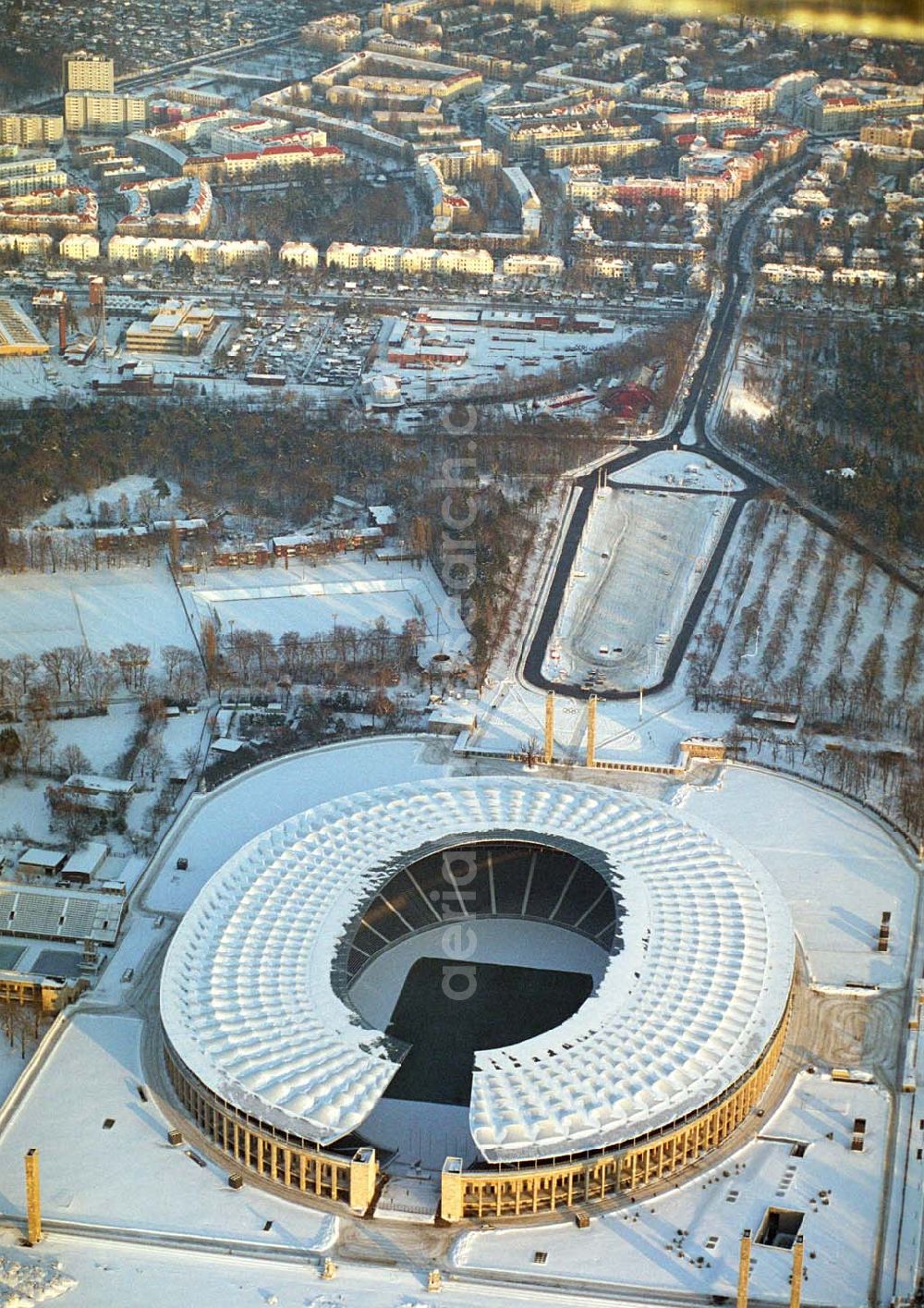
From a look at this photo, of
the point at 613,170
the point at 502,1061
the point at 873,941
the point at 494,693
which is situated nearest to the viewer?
the point at 502,1061

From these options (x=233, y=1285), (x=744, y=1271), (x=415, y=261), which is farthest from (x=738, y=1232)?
(x=415, y=261)

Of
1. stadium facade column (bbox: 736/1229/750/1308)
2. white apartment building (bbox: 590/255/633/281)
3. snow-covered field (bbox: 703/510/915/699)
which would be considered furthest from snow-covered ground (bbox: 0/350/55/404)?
stadium facade column (bbox: 736/1229/750/1308)

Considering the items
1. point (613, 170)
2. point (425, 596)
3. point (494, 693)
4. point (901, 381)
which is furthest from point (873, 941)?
point (613, 170)

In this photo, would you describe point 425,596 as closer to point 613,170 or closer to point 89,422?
point 89,422

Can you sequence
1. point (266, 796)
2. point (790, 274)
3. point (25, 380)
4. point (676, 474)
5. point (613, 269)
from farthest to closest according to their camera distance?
point (613, 269) → point (790, 274) → point (25, 380) → point (676, 474) → point (266, 796)

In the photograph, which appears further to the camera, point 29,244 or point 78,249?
point 29,244

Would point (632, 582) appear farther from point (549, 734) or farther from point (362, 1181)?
point (362, 1181)

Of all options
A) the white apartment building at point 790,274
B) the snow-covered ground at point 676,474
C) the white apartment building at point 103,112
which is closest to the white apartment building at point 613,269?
the white apartment building at point 790,274
